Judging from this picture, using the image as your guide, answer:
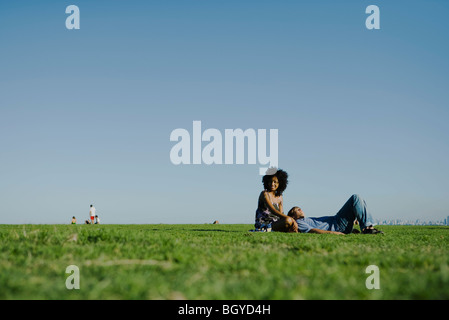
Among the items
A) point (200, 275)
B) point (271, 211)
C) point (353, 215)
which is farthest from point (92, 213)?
point (200, 275)

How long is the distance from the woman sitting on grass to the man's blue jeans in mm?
2102

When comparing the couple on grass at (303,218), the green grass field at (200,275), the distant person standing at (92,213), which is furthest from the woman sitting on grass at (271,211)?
the distant person standing at (92,213)

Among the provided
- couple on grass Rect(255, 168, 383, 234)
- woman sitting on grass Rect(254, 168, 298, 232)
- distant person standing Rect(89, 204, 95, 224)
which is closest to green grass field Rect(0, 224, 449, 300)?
woman sitting on grass Rect(254, 168, 298, 232)

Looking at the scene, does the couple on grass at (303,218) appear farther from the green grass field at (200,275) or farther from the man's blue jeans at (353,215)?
the green grass field at (200,275)

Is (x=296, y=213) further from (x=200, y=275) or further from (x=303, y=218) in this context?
(x=200, y=275)

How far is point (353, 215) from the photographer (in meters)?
14.9

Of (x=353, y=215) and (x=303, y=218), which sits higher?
(x=353, y=215)

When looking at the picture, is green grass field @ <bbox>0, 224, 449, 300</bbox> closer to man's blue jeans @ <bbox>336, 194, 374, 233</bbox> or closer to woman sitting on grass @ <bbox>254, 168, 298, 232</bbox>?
woman sitting on grass @ <bbox>254, 168, 298, 232</bbox>

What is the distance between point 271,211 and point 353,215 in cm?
322

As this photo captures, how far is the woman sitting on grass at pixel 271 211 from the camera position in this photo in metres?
14.5
